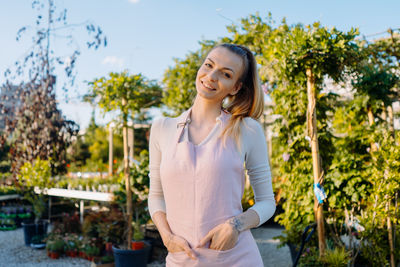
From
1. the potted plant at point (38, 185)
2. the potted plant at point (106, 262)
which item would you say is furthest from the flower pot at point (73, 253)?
the potted plant at point (38, 185)

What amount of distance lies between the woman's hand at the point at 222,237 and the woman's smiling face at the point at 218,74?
366mm

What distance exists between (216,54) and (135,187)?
352 centimetres

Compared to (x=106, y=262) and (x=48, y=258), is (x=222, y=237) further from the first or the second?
(x=48, y=258)

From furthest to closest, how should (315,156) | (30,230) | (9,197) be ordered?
(9,197) < (30,230) < (315,156)

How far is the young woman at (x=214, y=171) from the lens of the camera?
894 millimetres

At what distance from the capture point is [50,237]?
4.81m

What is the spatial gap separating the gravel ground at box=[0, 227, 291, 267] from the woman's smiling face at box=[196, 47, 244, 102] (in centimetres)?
356

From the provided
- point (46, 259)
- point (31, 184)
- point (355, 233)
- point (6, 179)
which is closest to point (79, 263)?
point (46, 259)

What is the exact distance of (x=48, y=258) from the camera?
4605 mm

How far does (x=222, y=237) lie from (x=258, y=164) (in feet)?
0.78

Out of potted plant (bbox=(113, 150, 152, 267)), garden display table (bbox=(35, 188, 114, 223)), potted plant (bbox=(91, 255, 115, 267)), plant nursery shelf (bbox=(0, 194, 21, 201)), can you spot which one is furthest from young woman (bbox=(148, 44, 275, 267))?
plant nursery shelf (bbox=(0, 194, 21, 201))

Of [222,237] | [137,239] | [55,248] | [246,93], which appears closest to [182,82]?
[137,239]

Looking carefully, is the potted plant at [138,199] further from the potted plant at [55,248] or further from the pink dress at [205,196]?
the pink dress at [205,196]

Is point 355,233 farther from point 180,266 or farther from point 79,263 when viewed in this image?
point 79,263
